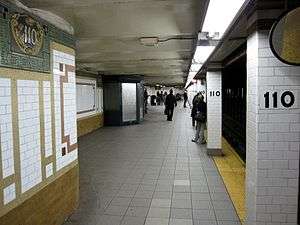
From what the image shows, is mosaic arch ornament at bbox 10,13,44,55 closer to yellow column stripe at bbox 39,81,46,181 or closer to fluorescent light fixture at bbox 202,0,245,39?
yellow column stripe at bbox 39,81,46,181

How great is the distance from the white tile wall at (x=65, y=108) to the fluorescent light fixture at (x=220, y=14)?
2.01 m

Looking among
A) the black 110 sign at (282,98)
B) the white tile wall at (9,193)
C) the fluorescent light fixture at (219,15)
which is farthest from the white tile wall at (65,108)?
the black 110 sign at (282,98)

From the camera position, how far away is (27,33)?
11.3 feet

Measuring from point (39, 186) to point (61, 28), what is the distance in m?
2.15

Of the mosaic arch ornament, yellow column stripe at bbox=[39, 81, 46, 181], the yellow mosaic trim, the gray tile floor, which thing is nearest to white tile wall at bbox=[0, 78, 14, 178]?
the mosaic arch ornament

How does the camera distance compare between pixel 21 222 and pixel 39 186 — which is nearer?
pixel 21 222

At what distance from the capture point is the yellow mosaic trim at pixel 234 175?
510 centimetres

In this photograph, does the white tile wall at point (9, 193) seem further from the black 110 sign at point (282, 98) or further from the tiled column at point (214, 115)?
the tiled column at point (214, 115)

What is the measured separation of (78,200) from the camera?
206 inches

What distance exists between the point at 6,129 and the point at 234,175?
5.14m

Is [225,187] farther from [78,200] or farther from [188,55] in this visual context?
[188,55]

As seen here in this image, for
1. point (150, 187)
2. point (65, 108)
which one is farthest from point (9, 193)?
point (150, 187)

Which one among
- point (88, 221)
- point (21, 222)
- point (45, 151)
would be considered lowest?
point (88, 221)

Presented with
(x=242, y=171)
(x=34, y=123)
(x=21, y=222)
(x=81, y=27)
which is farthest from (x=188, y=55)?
(x=21, y=222)
